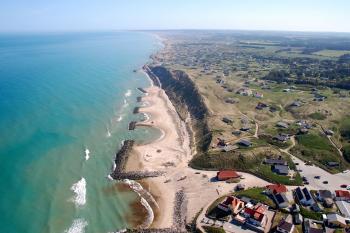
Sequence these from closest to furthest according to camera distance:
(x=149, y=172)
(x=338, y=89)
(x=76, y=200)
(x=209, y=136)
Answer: (x=76, y=200)
(x=149, y=172)
(x=209, y=136)
(x=338, y=89)

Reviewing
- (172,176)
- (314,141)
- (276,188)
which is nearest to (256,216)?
(276,188)

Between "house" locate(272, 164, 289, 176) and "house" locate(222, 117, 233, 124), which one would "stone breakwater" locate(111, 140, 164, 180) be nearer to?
"house" locate(272, 164, 289, 176)

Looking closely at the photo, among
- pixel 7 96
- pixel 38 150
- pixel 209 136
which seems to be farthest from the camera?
pixel 7 96

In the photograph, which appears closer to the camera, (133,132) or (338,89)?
(133,132)

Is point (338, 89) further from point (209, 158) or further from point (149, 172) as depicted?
point (149, 172)

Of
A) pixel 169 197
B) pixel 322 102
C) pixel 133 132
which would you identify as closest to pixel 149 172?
pixel 169 197

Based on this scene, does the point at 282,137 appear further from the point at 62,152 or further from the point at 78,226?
the point at 62,152

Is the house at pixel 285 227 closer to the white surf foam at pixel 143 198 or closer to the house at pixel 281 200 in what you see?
the house at pixel 281 200
